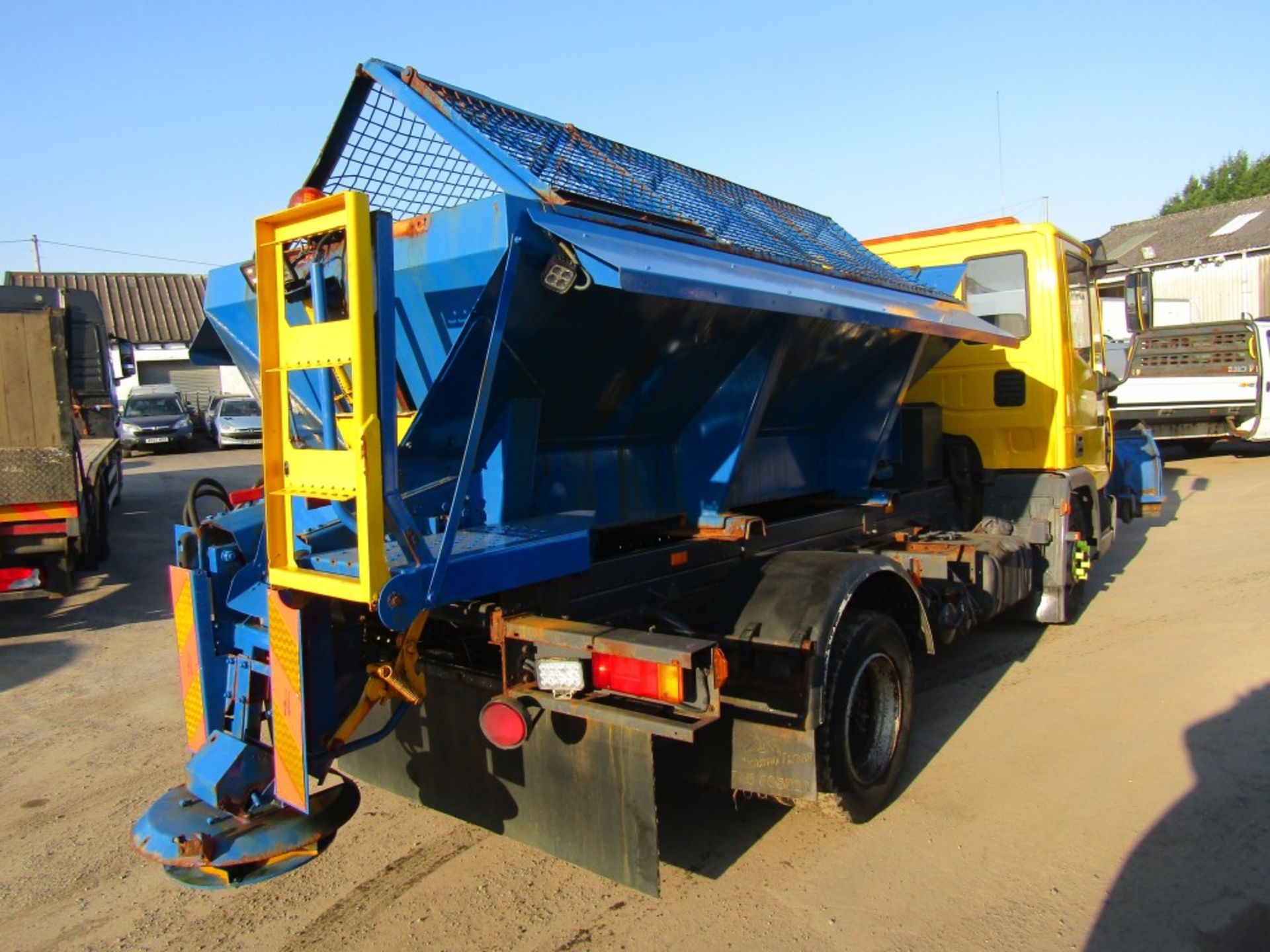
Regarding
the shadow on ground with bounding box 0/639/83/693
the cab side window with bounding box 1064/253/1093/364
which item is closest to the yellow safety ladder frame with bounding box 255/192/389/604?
the shadow on ground with bounding box 0/639/83/693

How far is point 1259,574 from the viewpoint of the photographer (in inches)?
317

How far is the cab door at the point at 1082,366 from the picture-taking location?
650cm

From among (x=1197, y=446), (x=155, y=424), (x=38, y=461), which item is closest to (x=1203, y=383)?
(x=1197, y=446)

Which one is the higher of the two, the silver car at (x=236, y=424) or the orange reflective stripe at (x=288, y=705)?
the silver car at (x=236, y=424)

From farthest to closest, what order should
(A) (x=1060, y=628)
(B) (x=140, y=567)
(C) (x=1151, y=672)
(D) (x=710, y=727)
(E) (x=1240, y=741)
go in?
(B) (x=140, y=567) → (A) (x=1060, y=628) → (C) (x=1151, y=672) → (E) (x=1240, y=741) → (D) (x=710, y=727)

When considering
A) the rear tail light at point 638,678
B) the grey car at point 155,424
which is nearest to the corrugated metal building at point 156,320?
the grey car at point 155,424

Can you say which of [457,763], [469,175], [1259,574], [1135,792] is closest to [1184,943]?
[1135,792]

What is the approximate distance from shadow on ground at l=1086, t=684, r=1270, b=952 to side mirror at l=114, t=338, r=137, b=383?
42.7 ft

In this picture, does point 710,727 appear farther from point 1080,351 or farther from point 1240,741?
point 1080,351

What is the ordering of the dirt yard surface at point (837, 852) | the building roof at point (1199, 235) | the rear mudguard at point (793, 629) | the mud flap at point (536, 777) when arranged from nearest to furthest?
1. the mud flap at point (536, 777)
2. the dirt yard surface at point (837, 852)
3. the rear mudguard at point (793, 629)
4. the building roof at point (1199, 235)

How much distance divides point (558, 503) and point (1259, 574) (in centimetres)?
747

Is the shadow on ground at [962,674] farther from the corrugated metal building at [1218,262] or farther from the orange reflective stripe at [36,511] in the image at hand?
the corrugated metal building at [1218,262]

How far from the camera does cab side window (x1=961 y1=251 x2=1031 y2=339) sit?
645cm

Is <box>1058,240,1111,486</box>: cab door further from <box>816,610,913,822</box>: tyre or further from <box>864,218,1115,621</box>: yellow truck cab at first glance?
<box>816,610,913,822</box>: tyre
